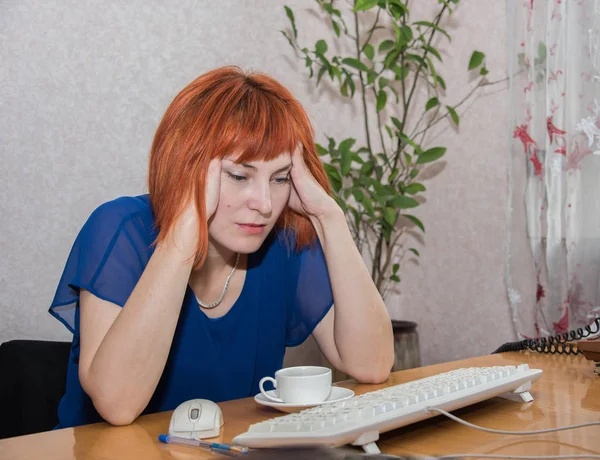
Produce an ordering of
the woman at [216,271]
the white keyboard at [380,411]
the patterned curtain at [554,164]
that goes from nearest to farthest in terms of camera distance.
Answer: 1. the white keyboard at [380,411]
2. the woman at [216,271]
3. the patterned curtain at [554,164]

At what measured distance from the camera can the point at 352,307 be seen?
1310 millimetres

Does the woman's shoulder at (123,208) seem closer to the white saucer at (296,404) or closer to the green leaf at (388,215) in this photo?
the white saucer at (296,404)

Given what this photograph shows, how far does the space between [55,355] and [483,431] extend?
95 cm

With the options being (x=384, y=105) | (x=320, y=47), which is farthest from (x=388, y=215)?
(x=320, y=47)

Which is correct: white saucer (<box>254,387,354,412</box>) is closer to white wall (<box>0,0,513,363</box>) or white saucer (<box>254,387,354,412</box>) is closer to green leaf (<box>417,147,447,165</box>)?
white wall (<box>0,0,513,363</box>)

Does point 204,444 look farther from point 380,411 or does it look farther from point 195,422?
point 380,411

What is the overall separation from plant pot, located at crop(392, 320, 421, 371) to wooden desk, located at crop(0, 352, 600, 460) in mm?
1248

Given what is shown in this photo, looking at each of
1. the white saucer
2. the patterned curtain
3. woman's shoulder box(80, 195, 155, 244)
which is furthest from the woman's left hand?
the patterned curtain

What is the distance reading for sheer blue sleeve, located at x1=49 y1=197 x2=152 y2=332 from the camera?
1120 mm

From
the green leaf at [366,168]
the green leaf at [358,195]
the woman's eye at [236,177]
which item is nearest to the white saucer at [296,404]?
the woman's eye at [236,177]

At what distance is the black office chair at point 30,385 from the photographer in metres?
1.37

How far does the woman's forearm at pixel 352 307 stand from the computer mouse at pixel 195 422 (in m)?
0.47

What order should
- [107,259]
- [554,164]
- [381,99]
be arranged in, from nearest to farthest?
1. [107,259]
2. [554,164]
3. [381,99]

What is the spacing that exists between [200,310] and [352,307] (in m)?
0.29
